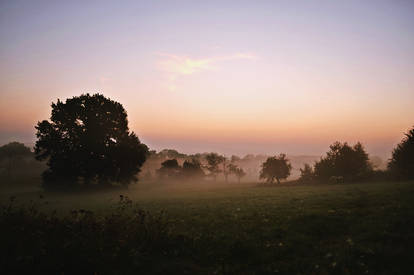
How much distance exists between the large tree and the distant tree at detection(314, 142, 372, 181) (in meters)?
50.8

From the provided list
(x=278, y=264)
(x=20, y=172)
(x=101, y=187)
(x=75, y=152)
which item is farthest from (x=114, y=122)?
(x=20, y=172)

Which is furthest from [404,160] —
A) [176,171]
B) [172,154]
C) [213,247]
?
[172,154]

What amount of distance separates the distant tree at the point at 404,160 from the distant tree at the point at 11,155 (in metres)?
132

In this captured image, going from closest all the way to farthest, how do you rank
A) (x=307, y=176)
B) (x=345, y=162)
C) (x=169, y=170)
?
(x=345, y=162), (x=307, y=176), (x=169, y=170)

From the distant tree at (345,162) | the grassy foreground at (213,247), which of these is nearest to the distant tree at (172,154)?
the distant tree at (345,162)

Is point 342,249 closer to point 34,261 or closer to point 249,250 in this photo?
point 249,250

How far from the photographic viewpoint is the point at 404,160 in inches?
2169

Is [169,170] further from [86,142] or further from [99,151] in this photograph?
[86,142]

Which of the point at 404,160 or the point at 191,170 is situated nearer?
the point at 404,160

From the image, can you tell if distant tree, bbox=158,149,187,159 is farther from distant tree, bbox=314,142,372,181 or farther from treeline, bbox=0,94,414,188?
distant tree, bbox=314,142,372,181

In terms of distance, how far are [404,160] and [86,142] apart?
234 ft

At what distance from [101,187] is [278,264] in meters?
56.0

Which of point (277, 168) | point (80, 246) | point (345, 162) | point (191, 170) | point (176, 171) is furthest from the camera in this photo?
point (191, 170)

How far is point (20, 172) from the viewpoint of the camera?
10381 centimetres
